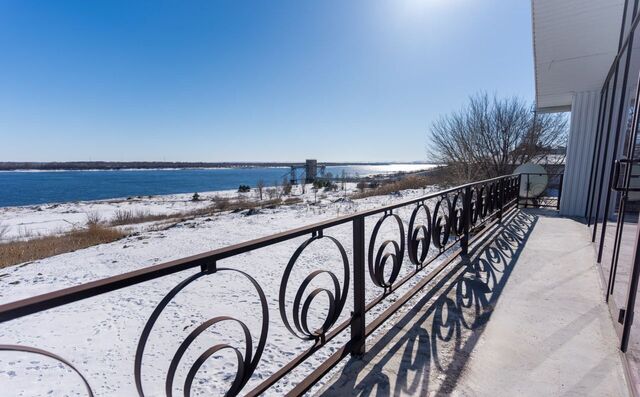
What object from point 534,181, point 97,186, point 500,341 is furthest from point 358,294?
point 97,186

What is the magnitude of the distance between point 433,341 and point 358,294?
0.62 meters

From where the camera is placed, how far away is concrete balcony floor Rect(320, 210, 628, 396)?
1549 mm

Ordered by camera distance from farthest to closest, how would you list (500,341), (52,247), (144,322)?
(52,247), (144,322), (500,341)

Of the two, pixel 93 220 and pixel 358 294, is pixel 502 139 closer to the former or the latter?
pixel 358 294

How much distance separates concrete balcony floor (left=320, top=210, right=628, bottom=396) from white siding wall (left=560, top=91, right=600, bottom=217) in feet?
10.9

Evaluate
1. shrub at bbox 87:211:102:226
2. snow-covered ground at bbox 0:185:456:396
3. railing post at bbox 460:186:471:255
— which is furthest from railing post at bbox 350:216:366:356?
shrub at bbox 87:211:102:226

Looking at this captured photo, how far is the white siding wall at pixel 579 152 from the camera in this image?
17.9 feet

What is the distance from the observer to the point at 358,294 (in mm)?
1749

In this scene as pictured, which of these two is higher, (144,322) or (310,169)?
(310,169)

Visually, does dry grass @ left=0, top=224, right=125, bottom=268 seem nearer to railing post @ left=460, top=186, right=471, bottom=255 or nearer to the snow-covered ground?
the snow-covered ground

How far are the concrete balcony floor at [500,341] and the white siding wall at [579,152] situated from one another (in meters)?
3.33

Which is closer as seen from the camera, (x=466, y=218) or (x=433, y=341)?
(x=433, y=341)

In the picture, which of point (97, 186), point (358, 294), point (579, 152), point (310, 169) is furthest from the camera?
point (97, 186)

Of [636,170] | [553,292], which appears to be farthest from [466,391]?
[636,170]
